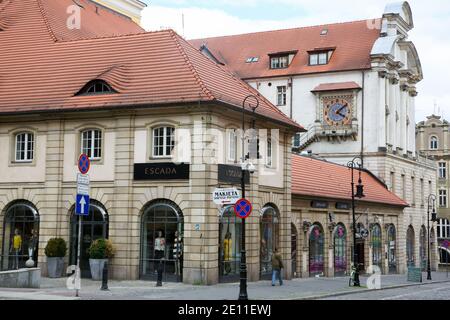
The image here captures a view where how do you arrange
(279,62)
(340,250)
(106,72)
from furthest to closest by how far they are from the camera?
(279,62) < (340,250) < (106,72)

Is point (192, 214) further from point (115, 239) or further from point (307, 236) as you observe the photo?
point (307, 236)

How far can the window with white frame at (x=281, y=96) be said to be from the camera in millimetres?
70812

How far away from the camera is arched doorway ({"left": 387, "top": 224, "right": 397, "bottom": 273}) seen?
59.2 meters

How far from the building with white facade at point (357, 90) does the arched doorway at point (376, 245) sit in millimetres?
4924

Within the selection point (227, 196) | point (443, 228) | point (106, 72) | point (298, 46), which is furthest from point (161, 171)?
point (443, 228)

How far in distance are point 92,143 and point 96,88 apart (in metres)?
2.65

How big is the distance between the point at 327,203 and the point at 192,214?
17.1 m

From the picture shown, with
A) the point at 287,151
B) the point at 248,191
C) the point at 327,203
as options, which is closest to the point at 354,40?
the point at 327,203

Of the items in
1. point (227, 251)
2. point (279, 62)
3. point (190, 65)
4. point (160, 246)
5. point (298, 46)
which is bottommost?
point (227, 251)

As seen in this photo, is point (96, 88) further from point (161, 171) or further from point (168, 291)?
point (168, 291)

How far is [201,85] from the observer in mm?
33125

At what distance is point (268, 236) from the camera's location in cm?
3806

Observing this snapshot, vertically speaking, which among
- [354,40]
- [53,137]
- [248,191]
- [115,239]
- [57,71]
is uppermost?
[354,40]

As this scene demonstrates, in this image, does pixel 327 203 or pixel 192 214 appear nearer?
pixel 192 214
